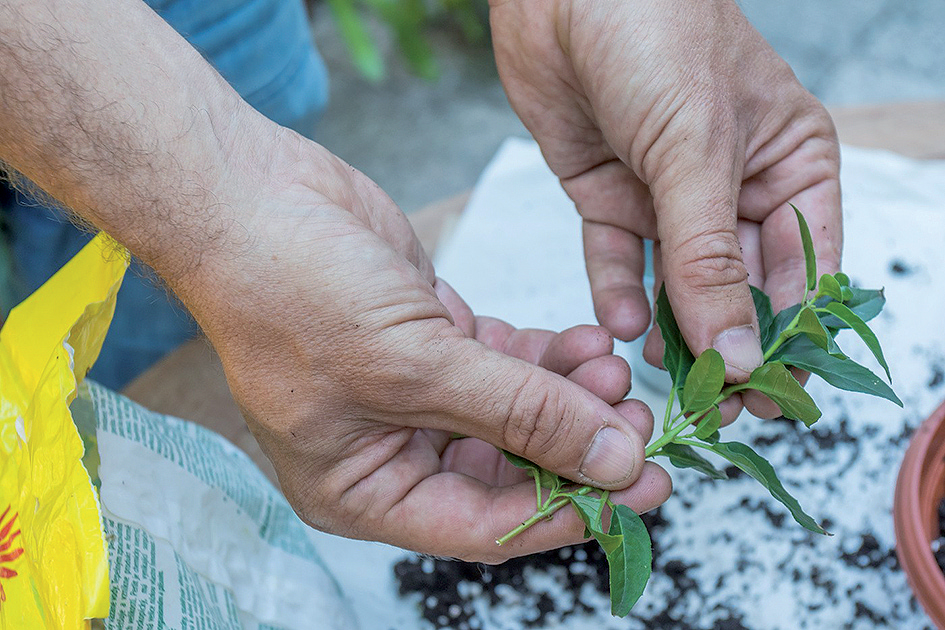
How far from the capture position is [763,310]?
78 cm

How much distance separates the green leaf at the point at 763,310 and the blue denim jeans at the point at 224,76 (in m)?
0.64

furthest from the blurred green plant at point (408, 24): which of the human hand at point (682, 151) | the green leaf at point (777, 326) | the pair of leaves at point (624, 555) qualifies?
the pair of leaves at point (624, 555)

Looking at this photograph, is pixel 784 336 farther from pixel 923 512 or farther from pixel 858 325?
pixel 923 512

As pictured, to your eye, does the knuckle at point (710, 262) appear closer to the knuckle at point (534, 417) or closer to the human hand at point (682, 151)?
the human hand at point (682, 151)

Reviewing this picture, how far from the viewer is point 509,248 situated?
1232mm

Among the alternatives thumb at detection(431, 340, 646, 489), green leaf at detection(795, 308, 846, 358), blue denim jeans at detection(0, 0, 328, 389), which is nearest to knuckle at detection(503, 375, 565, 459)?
thumb at detection(431, 340, 646, 489)

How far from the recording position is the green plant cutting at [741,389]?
24.8 inches

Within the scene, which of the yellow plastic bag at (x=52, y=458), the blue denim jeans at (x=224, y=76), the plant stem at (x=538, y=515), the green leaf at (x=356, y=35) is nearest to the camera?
the yellow plastic bag at (x=52, y=458)

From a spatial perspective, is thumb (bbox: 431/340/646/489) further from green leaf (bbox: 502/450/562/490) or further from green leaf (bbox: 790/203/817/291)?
green leaf (bbox: 790/203/817/291)

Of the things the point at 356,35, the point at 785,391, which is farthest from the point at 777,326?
the point at 356,35

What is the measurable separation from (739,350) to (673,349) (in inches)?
3.1

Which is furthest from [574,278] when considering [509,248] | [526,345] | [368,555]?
[368,555]

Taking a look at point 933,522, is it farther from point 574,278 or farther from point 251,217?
point 251,217

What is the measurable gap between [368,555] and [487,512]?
303 mm
